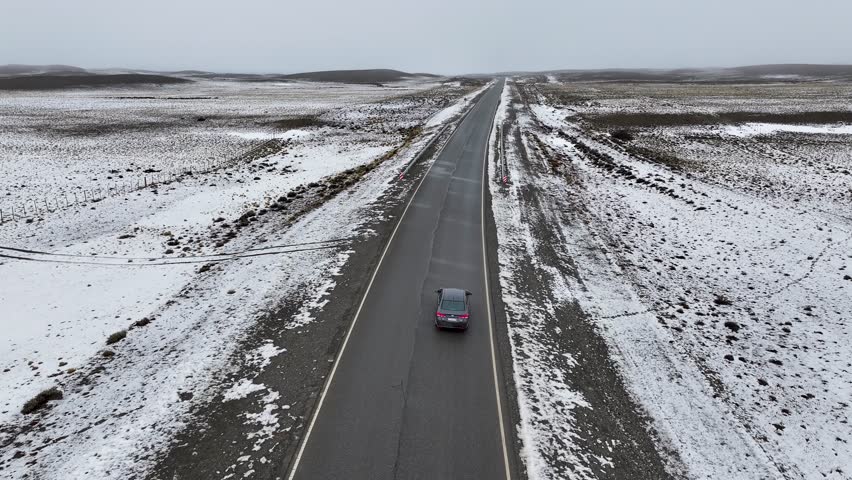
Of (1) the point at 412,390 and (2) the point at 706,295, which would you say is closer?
(1) the point at 412,390

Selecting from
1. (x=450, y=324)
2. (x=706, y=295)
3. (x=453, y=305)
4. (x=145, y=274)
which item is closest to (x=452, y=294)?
(x=453, y=305)

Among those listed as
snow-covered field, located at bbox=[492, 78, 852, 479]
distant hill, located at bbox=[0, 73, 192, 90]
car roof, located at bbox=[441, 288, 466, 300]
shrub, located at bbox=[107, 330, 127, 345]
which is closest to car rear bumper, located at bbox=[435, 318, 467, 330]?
car roof, located at bbox=[441, 288, 466, 300]

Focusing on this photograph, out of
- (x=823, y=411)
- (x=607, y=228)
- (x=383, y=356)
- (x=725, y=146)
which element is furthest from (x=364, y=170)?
(x=725, y=146)

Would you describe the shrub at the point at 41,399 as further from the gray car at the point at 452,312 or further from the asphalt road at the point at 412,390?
the gray car at the point at 452,312

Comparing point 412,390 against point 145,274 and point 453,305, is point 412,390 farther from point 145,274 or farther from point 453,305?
point 145,274

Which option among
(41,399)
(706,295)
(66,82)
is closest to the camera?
(41,399)

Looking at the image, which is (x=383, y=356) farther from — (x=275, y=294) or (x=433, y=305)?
(x=275, y=294)
